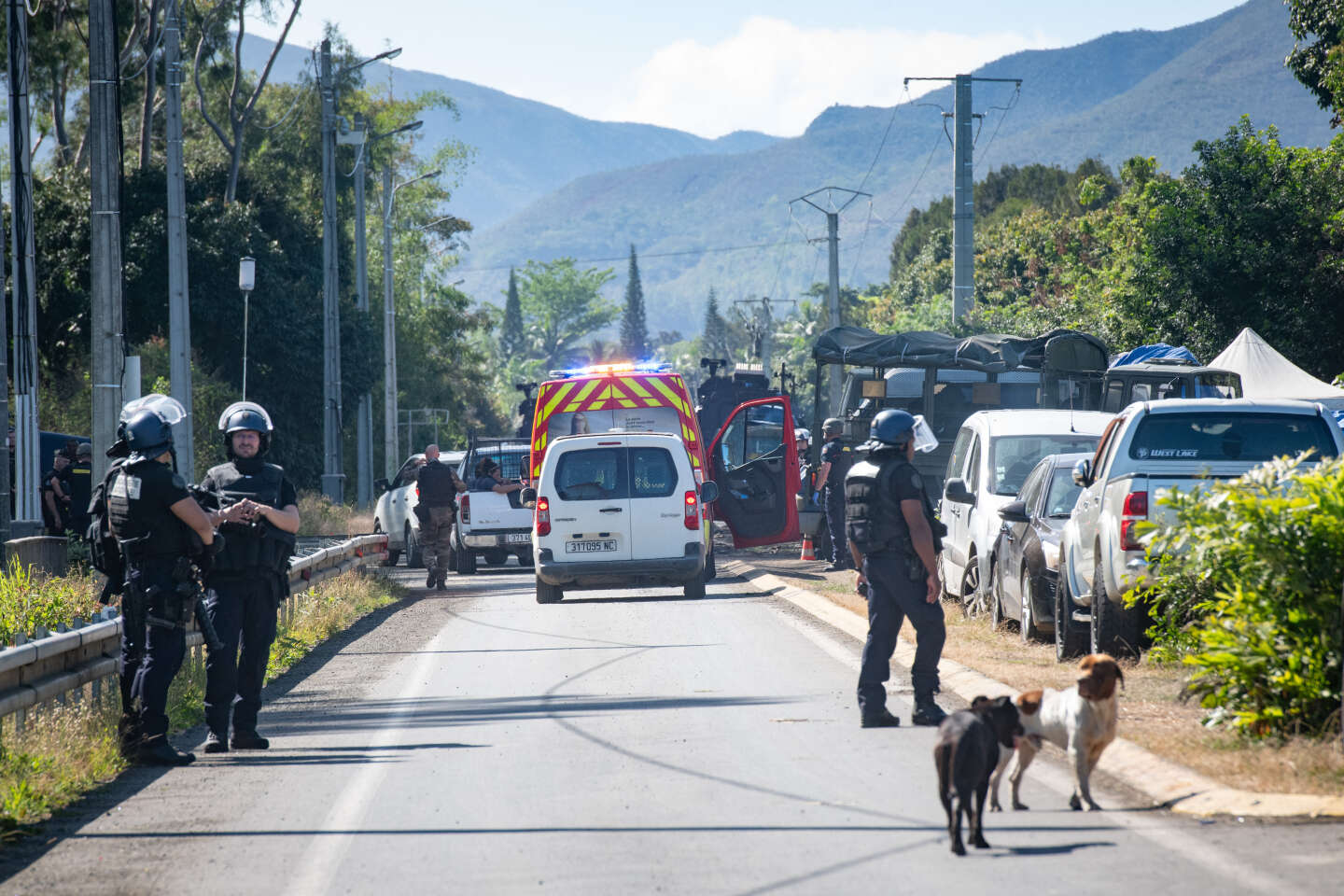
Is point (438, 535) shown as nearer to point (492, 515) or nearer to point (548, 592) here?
point (492, 515)

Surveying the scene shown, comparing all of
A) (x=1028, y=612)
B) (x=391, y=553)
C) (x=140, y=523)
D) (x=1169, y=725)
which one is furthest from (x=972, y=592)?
(x=391, y=553)

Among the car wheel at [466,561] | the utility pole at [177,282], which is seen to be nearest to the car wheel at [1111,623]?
the utility pole at [177,282]

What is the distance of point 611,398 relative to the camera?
71.5 feet

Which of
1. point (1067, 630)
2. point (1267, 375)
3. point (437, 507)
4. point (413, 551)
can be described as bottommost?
point (413, 551)

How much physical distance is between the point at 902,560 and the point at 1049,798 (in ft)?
7.75

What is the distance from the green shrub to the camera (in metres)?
7.67

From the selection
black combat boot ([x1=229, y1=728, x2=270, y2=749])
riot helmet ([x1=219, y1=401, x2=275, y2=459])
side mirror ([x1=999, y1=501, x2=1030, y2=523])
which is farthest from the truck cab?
black combat boot ([x1=229, y1=728, x2=270, y2=749])

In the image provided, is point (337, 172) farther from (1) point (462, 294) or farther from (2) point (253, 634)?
(2) point (253, 634)

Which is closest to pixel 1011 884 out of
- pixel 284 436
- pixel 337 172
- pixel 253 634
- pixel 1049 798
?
pixel 1049 798

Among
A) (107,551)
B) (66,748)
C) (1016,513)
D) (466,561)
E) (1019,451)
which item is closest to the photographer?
(66,748)

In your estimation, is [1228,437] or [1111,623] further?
[1228,437]

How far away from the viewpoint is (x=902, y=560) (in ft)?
31.3

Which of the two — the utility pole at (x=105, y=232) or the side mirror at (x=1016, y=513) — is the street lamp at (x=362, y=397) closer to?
the utility pole at (x=105, y=232)

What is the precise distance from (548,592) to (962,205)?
21234 mm
